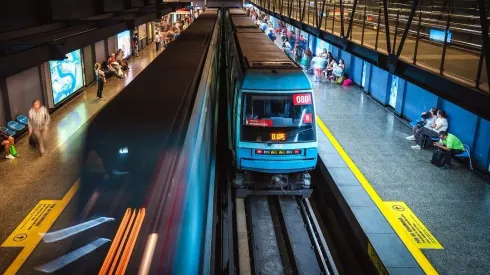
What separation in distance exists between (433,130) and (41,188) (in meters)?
8.03

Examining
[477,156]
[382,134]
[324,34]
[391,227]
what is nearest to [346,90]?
[382,134]

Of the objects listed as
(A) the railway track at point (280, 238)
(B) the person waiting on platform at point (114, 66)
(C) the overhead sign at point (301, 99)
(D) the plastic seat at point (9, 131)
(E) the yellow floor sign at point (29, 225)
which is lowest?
(A) the railway track at point (280, 238)

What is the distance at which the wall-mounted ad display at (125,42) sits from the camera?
19.5 metres

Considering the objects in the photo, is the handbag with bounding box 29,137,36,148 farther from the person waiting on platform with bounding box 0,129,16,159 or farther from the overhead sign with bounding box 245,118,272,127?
the overhead sign with bounding box 245,118,272,127

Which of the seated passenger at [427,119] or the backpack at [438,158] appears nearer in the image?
the backpack at [438,158]

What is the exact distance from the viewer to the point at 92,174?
2.98 meters

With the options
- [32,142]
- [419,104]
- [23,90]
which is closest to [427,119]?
[419,104]

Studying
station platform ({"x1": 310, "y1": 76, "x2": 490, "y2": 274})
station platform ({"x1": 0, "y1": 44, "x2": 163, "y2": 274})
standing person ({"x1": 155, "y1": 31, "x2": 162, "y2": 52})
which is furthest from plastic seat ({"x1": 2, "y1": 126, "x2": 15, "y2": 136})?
standing person ({"x1": 155, "y1": 31, "x2": 162, "y2": 52})

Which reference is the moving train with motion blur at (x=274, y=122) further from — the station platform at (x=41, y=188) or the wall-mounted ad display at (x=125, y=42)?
the wall-mounted ad display at (x=125, y=42)

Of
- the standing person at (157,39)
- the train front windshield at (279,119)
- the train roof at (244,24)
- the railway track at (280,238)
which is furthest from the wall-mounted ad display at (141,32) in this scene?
the train front windshield at (279,119)

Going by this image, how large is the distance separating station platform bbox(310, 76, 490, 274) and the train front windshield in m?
1.32

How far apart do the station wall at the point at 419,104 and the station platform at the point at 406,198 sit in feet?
1.57

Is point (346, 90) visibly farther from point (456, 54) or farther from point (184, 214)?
point (184, 214)

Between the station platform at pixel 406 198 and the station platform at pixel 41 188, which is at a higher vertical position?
the station platform at pixel 41 188
